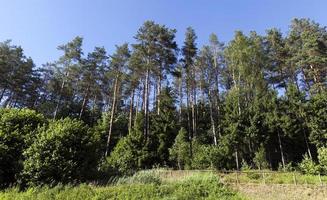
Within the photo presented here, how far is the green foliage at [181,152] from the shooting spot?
2586 cm

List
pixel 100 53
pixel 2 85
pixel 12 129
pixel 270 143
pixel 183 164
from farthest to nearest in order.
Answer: pixel 100 53, pixel 2 85, pixel 270 143, pixel 183 164, pixel 12 129

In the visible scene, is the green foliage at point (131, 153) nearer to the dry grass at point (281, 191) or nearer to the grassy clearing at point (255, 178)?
the grassy clearing at point (255, 178)

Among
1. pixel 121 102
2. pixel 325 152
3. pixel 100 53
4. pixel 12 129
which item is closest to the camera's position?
pixel 12 129

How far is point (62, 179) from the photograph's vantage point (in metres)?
14.7

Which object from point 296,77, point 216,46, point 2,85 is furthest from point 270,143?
point 2,85

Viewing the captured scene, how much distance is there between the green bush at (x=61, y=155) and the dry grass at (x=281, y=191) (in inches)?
343

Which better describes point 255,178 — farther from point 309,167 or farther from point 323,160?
point 323,160

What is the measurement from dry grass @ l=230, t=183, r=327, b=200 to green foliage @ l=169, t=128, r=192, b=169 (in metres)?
9.10

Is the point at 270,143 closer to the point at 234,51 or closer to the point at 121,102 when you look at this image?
the point at 234,51

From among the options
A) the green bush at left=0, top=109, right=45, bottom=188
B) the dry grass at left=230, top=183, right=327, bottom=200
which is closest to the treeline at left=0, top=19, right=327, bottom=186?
the green bush at left=0, top=109, right=45, bottom=188

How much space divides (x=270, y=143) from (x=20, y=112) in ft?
77.0

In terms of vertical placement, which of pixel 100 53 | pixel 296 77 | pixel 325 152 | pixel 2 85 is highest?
pixel 100 53

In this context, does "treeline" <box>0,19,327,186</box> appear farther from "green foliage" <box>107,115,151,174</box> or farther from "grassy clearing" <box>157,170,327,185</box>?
"grassy clearing" <box>157,170,327,185</box>

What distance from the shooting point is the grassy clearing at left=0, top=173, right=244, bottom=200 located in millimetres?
12102
